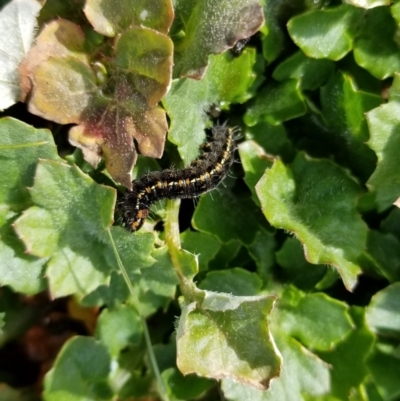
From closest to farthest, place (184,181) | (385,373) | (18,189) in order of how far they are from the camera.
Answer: (18,189) < (184,181) < (385,373)

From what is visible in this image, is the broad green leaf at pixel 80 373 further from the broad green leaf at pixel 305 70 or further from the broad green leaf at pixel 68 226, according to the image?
the broad green leaf at pixel 305 70

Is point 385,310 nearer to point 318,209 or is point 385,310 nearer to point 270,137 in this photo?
point 318,209

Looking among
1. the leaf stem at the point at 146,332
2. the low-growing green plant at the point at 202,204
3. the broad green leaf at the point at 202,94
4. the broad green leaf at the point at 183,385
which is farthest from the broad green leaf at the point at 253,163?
the broad green leaf at the point at 183,385

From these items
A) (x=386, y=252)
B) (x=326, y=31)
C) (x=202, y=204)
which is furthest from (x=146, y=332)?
(x=326, y=31)

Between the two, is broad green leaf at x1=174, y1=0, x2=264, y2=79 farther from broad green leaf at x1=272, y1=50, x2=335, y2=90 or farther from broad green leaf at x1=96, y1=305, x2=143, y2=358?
broad green leaf at x1=96, y1=305, x2=143, y2=358

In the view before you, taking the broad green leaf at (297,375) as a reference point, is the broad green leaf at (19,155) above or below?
above

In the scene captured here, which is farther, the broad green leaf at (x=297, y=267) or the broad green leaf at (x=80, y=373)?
the broad green leaf at (x=297, y=267)
